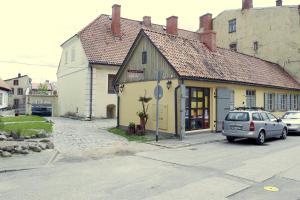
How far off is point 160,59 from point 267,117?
6.47 meters

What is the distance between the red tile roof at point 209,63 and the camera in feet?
56.8

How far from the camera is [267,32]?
31.3 metres

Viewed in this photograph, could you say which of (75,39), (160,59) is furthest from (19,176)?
(75,39)

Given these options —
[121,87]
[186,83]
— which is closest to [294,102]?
[186,83]

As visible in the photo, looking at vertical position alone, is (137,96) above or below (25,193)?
above

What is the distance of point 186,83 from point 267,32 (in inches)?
737

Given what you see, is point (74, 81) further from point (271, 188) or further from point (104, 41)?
point (271, 188)

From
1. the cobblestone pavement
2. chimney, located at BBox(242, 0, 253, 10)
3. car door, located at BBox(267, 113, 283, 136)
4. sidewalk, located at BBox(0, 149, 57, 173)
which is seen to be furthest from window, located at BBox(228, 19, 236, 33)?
sidewalk, located at BBox(0, 149, 57, 173)

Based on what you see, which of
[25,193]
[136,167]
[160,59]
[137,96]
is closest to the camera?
[25,193]

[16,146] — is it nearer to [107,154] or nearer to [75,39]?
[107,154]

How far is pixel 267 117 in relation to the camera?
15828 millimetres

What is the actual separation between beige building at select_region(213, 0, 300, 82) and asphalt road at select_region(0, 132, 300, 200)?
21.0m

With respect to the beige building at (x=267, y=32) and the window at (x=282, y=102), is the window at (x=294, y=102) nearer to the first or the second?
the window at (x=282, y=102)

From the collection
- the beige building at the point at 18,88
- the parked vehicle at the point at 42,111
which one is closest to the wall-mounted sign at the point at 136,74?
the parked vehicle at the point at 42,111
